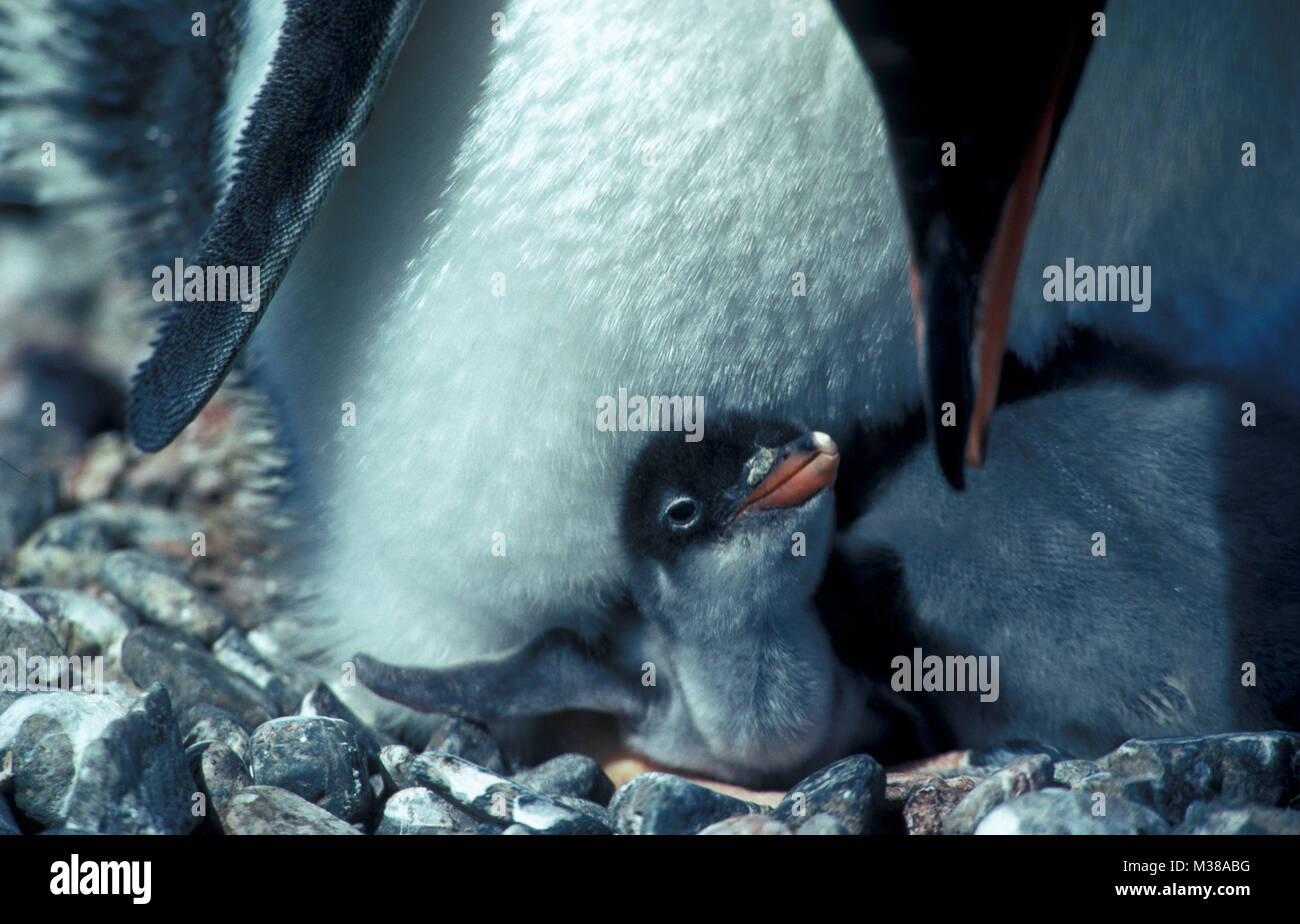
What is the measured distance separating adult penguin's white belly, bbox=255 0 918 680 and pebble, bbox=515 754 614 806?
0.16 metres

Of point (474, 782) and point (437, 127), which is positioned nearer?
point (474, 782)

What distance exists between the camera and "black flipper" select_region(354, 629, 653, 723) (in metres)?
1.15

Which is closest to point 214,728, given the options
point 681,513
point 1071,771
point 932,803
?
point 681,513

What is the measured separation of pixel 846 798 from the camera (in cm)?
87

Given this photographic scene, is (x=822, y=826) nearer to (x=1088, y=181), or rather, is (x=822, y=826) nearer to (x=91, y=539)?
(x=1088, y=181)

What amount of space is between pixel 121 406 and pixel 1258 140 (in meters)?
1.34

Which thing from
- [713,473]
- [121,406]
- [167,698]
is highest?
[121,406]

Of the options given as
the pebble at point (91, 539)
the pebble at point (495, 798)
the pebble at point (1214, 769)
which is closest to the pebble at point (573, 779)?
the pebble at point (495, 798)

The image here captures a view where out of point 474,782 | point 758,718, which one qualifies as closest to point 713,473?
point 758,718

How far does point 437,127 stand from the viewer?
103cm

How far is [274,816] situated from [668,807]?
0.27 meters

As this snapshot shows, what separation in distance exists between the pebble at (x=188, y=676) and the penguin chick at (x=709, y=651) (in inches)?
4.1

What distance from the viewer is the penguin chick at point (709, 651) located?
110cm
